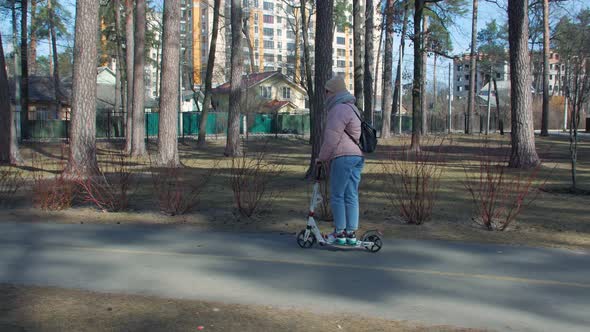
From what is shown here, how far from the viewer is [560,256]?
6992 millimetres

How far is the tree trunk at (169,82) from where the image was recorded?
18875 mm

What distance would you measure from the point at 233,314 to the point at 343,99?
297cm

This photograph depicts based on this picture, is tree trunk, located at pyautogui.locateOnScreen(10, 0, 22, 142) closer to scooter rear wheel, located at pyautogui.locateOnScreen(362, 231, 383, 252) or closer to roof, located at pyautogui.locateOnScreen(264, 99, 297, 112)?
scooter rear wheel, located at pyautogui.locateOnScreen(362, 231, 383, 252)

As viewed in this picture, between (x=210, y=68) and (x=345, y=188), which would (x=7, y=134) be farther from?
(x=345, y=188)

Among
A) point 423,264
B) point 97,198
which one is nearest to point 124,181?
point 97,198

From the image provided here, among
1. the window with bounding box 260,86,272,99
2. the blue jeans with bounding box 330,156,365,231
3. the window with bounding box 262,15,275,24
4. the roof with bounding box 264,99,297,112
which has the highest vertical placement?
the window with bounding box 262,15,275,24

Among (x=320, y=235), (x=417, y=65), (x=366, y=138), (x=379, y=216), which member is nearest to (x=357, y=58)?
(x=417, y=65)

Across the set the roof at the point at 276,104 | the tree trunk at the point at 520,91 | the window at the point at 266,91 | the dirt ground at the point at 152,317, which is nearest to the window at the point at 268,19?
the window at the point at 266,91

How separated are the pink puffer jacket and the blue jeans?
3.4 inches

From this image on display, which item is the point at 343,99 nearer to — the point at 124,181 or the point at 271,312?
the point at 271,312

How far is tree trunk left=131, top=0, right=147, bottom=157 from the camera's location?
81.5ft

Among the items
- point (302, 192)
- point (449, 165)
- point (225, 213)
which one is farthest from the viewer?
point (449, 165)

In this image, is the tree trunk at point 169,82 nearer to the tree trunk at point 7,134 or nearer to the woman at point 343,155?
the tree trunk at point 7,134

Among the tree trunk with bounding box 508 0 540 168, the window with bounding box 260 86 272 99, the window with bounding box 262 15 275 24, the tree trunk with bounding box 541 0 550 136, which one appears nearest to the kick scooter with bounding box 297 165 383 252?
the tree trunk with bounding box 508 0 540 168
